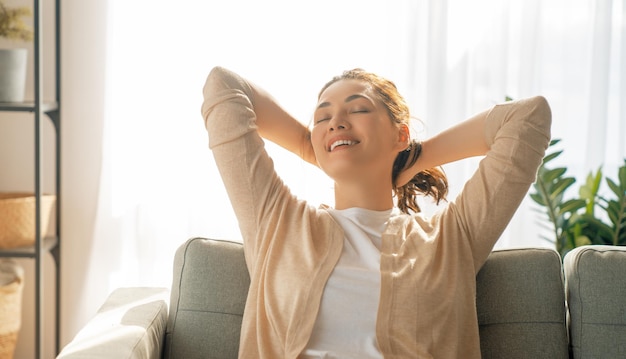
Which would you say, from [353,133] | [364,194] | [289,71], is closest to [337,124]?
[353,133]

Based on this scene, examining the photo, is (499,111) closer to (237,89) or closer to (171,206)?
(237,89)

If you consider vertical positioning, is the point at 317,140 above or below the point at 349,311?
above

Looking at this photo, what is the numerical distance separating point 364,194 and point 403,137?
6.5 inches

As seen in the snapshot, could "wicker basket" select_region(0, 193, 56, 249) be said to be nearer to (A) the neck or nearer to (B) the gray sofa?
(B) the gray sofa

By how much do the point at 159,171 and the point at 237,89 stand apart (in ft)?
3.64

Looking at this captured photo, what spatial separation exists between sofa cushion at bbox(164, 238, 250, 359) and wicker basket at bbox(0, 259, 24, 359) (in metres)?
0.96

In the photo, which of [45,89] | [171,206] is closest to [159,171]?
[171,206]

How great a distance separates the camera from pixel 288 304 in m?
1.72

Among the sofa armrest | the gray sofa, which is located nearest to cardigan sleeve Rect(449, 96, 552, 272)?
the gray sofa

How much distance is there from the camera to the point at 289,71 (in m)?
2.85

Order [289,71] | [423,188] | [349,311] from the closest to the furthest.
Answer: [349,311]
[423,188]
[289,71]

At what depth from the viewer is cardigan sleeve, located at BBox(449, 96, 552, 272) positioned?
5.81 ft

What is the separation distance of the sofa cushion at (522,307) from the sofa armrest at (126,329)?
72 centimetres

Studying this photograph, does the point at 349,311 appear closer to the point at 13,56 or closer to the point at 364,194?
the point at 364,194
